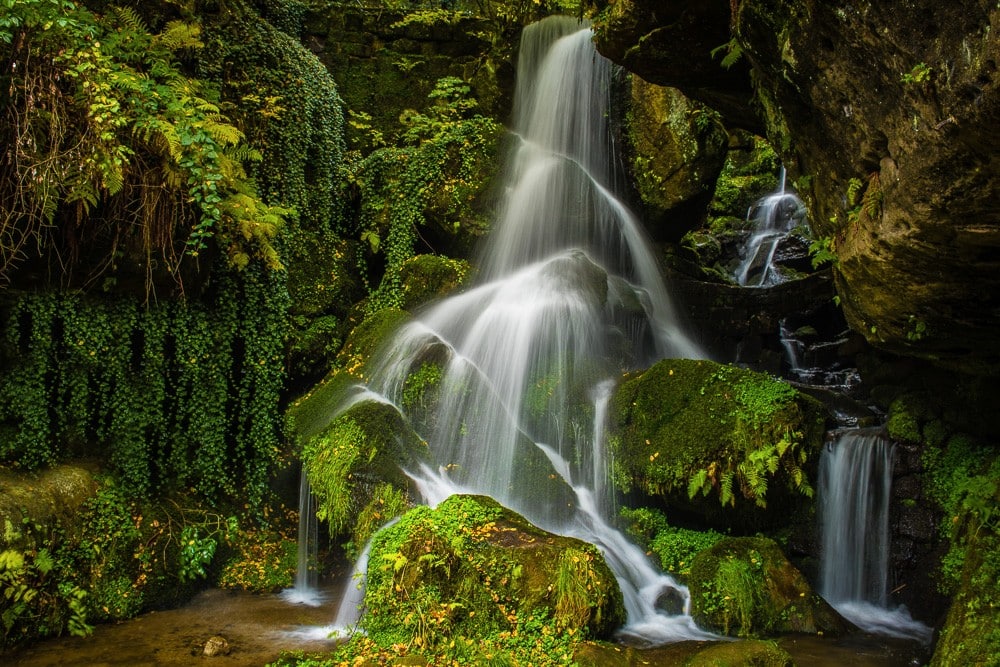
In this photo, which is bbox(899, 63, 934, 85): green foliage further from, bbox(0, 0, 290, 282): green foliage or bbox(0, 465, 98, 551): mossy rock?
bbox(0, 465, 98, 551): mossy rock

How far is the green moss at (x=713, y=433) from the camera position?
6.92m

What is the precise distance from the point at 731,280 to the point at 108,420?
42.9 ft

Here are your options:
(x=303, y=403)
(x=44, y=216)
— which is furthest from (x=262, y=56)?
(x=303, y=403)

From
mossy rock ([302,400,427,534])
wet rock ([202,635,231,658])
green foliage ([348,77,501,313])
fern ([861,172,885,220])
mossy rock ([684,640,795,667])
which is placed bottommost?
wet rock ([202,635,231,658])

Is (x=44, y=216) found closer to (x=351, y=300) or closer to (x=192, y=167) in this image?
(x=192, y=167)

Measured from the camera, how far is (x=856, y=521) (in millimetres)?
7418

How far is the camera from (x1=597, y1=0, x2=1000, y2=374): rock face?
350cm

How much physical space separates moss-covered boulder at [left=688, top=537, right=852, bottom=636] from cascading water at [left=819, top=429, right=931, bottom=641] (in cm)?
111

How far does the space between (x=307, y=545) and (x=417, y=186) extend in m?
6.80

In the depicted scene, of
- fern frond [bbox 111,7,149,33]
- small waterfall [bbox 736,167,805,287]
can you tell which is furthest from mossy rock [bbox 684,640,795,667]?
small waterfall [bbox 736,167,805,287]

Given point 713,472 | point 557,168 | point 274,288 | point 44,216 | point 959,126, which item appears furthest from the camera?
point 557,168

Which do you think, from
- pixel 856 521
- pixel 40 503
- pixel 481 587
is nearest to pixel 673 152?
pixel 856 521

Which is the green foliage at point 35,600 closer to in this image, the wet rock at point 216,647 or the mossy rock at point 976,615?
the wet rock at point 216,647

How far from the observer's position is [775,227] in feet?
56.0
